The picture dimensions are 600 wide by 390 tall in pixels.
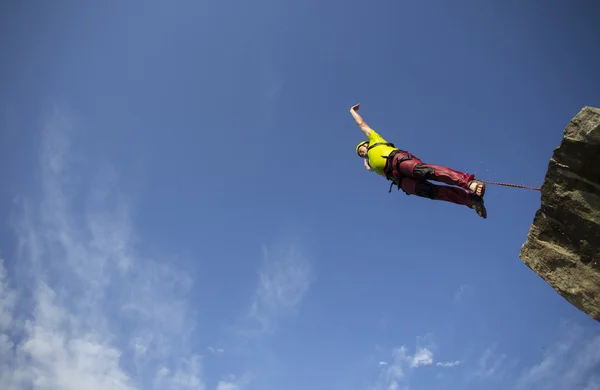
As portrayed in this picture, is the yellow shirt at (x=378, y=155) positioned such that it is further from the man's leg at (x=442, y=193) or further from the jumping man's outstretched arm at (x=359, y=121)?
the man's leg at (x=442, y=193)

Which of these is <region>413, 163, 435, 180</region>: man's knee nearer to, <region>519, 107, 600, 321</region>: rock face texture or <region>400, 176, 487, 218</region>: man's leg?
<region>400, 176, 487, 218</region>: man's leg

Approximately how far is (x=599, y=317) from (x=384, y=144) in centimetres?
445

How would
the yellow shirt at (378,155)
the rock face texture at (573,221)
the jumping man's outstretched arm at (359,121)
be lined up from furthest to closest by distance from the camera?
the jumping man's outstretched arm at (359,121) < the yellow shirt at (378,155) < the rock face texture at (573,221)

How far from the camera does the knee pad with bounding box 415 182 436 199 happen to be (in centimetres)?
637

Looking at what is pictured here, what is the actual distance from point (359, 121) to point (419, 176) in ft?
8.61

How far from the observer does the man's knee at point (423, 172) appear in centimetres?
610

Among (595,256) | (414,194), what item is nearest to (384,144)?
(414,194)

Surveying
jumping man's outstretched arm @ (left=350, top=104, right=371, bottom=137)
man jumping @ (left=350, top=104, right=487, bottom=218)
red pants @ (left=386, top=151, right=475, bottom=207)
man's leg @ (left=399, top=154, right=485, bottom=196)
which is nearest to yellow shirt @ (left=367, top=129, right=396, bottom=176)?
man jumping @ (left=350, top=104, right=487, bottom=218)

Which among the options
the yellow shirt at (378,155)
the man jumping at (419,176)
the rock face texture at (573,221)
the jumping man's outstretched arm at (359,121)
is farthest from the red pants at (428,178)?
the jumping man's outstretched arm at (359,121)

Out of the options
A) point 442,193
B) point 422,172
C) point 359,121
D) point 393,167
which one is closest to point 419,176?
point 422,172

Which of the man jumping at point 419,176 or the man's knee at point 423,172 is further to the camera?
the man's knee at point 423,172

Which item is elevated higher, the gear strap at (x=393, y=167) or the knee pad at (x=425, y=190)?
the gear strap at (x=393, y=167)

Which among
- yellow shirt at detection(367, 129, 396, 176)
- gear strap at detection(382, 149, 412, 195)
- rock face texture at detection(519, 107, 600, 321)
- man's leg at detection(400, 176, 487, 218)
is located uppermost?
yellow shirt at detection(367, 129, 396, 176)

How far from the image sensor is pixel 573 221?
18.6 feet
